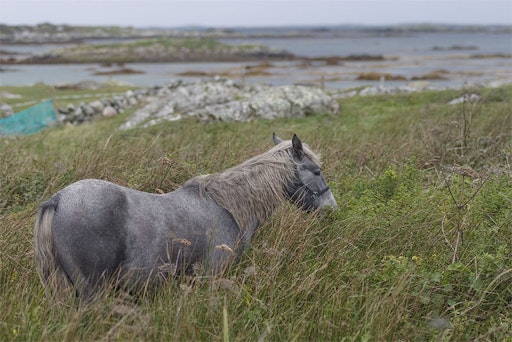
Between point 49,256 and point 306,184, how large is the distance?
249 cm

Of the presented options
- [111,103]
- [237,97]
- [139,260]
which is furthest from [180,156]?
[111,103]

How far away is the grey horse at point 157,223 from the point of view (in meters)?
4.22

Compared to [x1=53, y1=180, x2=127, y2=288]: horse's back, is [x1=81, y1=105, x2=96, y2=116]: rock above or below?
below

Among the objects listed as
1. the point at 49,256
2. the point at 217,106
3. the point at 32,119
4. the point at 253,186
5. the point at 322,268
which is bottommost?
the point at 32,119

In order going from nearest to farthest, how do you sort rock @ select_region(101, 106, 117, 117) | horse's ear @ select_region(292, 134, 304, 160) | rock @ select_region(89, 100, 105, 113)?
horse's ear @ select_region(292, 134, 304, 160) → rock @ select_region(101, 106, 117, 117) → rock @ select_region(89, 100, 105, 113)

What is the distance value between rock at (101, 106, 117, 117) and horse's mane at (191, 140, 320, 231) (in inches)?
780

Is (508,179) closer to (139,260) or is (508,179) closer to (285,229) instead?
(285,229)

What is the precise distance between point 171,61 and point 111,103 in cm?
5609

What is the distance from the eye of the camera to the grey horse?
422 cm

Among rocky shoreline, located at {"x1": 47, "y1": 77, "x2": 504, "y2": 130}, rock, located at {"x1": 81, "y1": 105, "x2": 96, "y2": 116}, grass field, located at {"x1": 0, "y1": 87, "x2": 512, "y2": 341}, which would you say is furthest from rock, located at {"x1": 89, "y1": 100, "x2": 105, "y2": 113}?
grass field, located at {"x1": 0, "y1": 87, "x2": 512, "y2": 341}

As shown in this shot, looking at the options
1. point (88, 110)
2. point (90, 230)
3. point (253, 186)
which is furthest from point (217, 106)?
point (90, 230)

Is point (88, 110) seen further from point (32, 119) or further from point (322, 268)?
point (322, 268)

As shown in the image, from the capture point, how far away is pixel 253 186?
5145 millimetres

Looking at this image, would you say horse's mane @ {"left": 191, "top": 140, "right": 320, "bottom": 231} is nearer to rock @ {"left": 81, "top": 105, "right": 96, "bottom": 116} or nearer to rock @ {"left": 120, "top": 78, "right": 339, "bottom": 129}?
rock @ {"left": 120, "top": 78, "right": 339, "bottom": 129}
